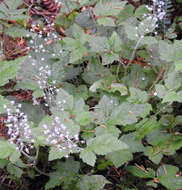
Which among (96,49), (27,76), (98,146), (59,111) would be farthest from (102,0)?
(98,146)

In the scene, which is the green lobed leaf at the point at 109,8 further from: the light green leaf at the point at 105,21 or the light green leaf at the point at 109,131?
the light green leaf at the point at 109,131

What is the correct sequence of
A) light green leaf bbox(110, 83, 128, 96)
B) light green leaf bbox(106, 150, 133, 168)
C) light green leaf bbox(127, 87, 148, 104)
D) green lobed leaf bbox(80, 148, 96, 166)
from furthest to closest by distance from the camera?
light green leaf bbox(110, 83, 128, 96) < light green leaf bbox(127, 87, 148, 104) < light green leaf bbox(106, 150, 133, 168) < green lobed leaf bbox(80, 148, 96, 166)

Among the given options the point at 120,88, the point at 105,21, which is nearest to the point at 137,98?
the point at 120,88

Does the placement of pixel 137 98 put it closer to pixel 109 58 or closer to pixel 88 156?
pixel 109 58

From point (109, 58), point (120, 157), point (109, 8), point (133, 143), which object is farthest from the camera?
point (109, 8)

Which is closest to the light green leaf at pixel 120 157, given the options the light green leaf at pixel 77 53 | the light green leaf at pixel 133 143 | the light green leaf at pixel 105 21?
the light green leaf at pixel 133 143

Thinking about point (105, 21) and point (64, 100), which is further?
point (105, 21)

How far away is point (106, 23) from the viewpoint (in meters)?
2.59

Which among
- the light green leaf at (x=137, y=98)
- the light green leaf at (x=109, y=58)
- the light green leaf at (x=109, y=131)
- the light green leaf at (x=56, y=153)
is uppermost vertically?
the light green leaf at (x=109, y=58)

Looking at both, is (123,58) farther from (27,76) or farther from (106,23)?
(27,76)

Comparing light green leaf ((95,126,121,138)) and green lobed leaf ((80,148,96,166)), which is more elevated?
light green leaf ((95,126,121,138))

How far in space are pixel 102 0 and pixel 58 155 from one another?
6.27 feet

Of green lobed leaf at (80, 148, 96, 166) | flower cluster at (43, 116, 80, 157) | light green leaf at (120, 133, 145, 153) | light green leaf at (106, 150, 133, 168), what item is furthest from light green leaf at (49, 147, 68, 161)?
light green leaf at (120, 133, 145, 153)

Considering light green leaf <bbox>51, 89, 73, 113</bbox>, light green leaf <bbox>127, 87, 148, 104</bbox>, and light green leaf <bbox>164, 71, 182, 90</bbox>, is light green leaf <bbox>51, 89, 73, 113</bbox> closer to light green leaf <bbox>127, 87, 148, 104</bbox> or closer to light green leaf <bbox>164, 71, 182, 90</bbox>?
light green leaf <bbox>127, 87, 148, 104</bbox>
